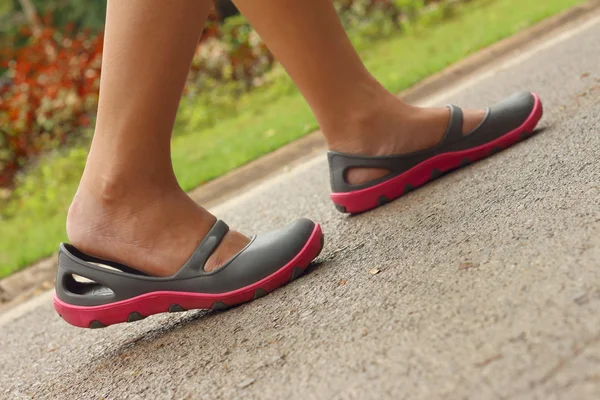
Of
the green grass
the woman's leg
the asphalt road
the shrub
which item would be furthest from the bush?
the woman's leg

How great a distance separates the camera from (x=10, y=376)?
1.87 m

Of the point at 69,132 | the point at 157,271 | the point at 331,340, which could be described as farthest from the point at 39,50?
the point at 331,340

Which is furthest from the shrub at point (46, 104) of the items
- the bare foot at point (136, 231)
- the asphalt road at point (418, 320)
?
the bare foot at point (136, 231)

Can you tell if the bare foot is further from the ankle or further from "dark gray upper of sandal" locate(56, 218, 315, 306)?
the ankle

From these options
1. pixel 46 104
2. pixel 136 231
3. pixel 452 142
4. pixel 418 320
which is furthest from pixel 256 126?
pixel 418 320

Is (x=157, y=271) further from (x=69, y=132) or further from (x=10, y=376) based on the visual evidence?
(x=69, y=132)

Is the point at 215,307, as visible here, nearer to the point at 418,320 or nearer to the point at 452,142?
the point at 418,320

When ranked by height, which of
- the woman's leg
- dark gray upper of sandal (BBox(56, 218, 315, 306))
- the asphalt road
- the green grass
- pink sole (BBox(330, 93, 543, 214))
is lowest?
the green grass

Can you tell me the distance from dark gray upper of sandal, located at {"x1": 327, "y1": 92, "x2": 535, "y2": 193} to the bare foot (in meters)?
0.54

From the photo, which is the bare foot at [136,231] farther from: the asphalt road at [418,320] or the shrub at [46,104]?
the shrub at [46,104]

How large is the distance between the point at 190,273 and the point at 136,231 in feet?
0.50

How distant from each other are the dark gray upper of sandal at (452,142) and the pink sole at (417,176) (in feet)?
0.04

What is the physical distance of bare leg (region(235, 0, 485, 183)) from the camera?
1948mm

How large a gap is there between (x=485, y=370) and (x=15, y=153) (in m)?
5.68
